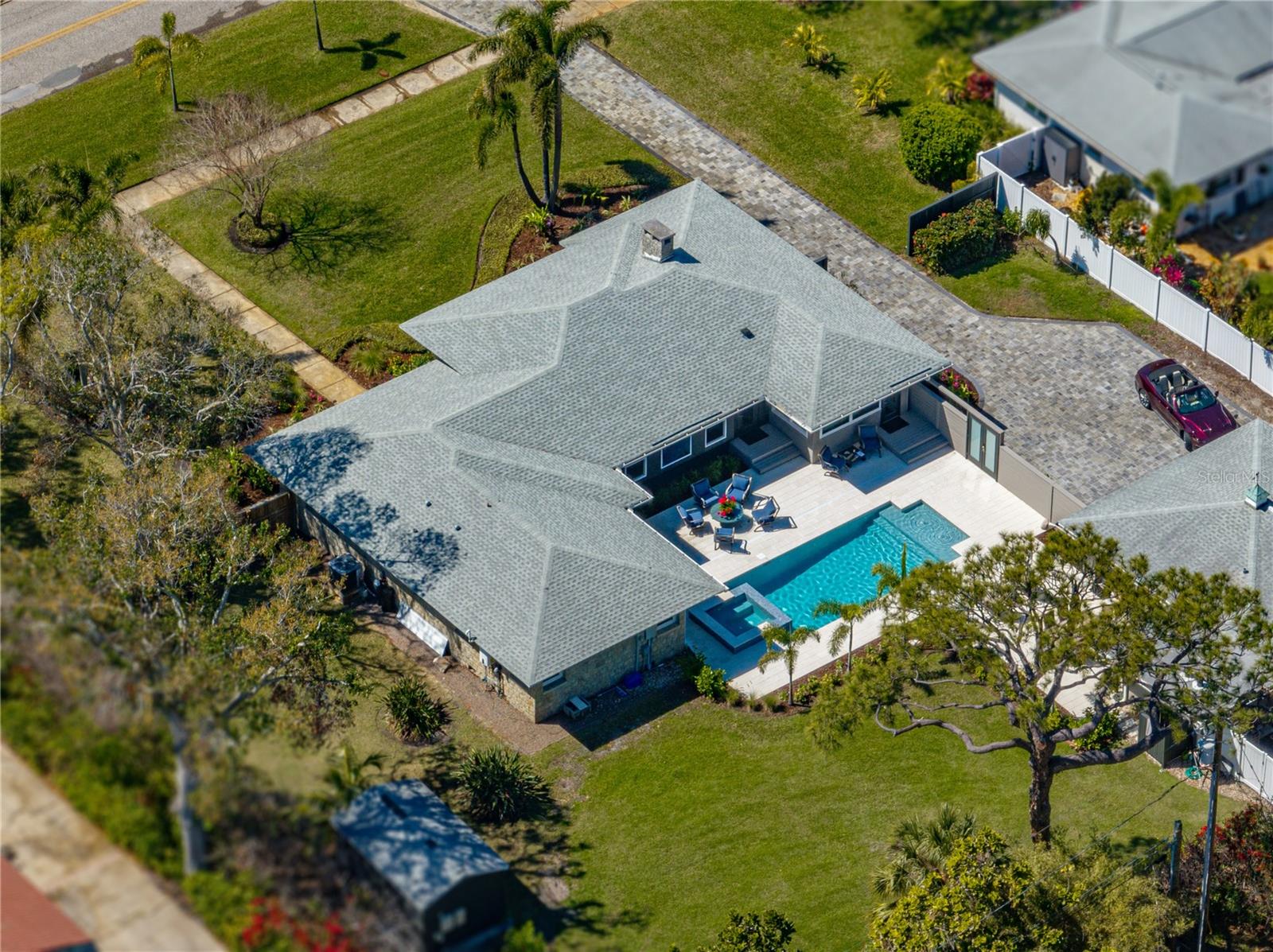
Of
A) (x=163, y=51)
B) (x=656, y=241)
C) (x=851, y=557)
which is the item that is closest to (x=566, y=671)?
(x=851, y=557)

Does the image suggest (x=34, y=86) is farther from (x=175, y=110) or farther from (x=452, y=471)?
(x=452, y=471)

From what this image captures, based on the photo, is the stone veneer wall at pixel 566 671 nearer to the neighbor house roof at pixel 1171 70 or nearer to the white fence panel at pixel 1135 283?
the white fence panel at pixel 1135 283

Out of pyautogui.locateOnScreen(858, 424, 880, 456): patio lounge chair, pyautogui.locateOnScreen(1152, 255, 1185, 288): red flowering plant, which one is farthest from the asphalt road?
pyautogui.locateOnScreen(1152, 255, 1185, 288): red flowering plant

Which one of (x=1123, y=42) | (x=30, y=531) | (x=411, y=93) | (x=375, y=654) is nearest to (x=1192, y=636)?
(x=1123, y=42)

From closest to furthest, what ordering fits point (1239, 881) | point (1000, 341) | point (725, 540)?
point (1239, 881) → point (725, 540) → point (1000, 341)

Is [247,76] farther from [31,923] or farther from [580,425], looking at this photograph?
[31,923]

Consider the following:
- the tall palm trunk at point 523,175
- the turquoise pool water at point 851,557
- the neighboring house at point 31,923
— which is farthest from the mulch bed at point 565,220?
the neighboring house at point 31,923
